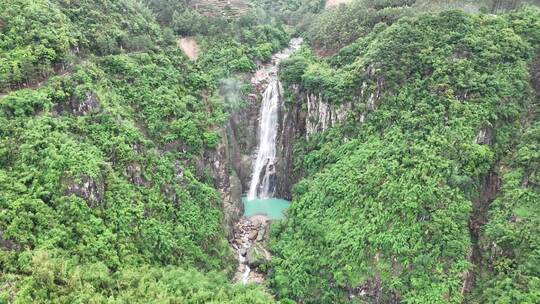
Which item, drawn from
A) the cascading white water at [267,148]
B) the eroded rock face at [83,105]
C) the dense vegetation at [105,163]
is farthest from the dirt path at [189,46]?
the eroded rock face at [83,105]

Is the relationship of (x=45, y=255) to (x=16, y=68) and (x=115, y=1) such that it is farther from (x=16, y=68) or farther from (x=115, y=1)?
(x=115, y=1)

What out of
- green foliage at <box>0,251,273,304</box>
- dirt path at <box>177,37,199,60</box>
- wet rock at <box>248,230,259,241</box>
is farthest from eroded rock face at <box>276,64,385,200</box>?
green foliage at <box>0,251,273,304</box>

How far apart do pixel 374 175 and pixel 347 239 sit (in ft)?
13.2

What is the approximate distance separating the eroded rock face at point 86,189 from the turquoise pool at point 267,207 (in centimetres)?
1146

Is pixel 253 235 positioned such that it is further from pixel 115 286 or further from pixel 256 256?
pixel 115 286

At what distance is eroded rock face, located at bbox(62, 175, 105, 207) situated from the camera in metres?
22.2

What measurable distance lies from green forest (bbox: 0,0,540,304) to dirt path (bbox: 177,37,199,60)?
2.32 m

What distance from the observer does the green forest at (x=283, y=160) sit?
21375 millimetres

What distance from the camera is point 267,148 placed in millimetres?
34844

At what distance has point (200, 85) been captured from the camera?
33.8m

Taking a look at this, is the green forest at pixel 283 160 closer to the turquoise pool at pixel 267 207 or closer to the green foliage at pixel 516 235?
the green foliage at pixel 516 235

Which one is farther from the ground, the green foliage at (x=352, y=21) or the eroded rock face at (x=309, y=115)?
the green foliage at (x=352, y=21)

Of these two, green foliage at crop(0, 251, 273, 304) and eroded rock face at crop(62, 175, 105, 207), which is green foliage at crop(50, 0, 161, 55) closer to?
eroded rock face at crop(62, 175, 105, 207)

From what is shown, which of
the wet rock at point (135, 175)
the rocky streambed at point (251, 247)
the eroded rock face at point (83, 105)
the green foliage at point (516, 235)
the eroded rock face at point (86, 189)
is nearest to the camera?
the green foliage at point (516, 235)
